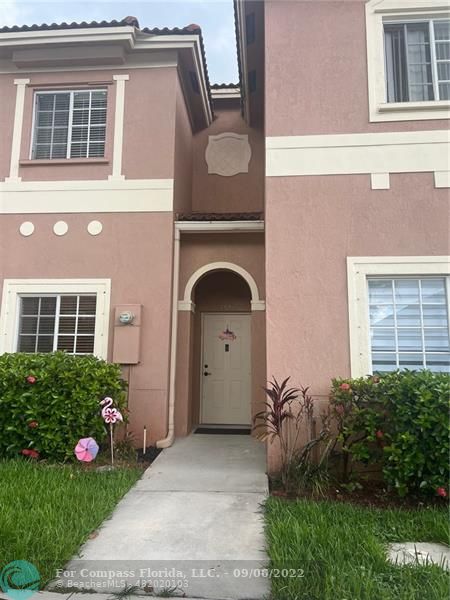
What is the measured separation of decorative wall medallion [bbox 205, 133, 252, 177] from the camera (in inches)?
388

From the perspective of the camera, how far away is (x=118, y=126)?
780 centimetres

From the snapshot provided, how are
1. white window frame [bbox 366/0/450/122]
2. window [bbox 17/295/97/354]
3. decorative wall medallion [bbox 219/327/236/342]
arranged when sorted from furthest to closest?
decorative wall medallion [bbox 219/327/236/342] → window [bbox 17/295/97/354] → white window frame [bbox 366/0/450/122]

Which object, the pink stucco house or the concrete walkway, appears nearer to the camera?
the concrete walkway

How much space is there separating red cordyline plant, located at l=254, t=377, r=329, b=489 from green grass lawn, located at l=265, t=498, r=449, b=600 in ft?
3.01

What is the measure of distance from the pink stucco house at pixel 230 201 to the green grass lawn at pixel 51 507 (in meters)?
1.90

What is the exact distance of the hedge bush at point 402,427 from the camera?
15.0 feet

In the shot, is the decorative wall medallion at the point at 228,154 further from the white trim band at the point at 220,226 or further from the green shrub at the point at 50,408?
the green shrub at the point at 50,408

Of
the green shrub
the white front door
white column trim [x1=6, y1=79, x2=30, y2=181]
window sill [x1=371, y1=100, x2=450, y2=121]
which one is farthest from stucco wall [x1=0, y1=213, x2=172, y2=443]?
window sill [x1=371, y1=100, x2=450, y2=121]

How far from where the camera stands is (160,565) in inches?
130

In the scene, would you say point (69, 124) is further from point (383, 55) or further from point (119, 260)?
point (383, 55)

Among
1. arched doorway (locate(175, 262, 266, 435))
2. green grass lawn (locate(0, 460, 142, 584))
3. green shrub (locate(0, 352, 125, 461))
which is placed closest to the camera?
green grass lawn (locate(0, 460, 142, 584))

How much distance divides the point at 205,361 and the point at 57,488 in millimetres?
4679

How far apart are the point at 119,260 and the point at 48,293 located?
1368 mm

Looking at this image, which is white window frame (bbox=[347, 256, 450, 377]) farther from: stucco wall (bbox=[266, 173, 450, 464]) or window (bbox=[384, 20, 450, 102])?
window (bbox=[384, 20, 450, 102])
